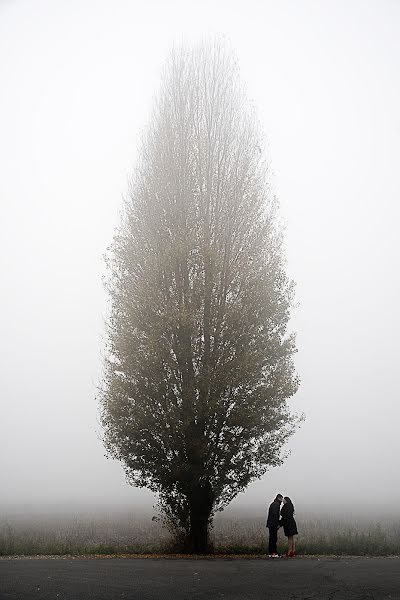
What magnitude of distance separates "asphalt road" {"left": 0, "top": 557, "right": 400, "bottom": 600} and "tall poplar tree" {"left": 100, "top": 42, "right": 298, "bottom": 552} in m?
4.40

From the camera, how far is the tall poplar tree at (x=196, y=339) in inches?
719

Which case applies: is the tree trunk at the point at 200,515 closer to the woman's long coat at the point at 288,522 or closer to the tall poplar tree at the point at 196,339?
the tall poplar tree at the point at 196,339

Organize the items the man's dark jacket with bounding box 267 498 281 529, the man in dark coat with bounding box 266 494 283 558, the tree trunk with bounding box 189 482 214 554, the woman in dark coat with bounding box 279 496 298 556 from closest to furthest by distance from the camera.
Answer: the man in dark coat with bounding box 266 494 283 558, the woman in dark coat with bounding box 279 496 298 556, the man's dark jacket with bounding box 267 498 281 529, the tree trunk with bounding box 189 482 214 554

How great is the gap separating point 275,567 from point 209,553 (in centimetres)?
513

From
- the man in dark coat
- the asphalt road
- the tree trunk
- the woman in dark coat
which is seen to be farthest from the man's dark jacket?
the asphalt road

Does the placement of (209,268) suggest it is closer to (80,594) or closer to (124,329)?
(124,329)

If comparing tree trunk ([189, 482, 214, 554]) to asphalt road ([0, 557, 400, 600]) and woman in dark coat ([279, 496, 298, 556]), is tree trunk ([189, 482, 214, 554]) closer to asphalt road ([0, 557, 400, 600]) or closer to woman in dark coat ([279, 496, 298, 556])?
woman in dark coat ([279, 496, 298, 556])

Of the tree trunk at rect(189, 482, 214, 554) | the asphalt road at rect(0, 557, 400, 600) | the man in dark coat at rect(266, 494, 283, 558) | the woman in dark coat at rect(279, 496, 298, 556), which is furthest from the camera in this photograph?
the tree trunk at rect(189, 482, 214, 554)

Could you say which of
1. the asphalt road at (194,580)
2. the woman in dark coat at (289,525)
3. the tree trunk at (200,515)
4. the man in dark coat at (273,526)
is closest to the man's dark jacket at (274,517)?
the man in dark coat at (273,526)

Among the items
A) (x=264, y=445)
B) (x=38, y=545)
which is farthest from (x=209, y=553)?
(x=38, y=545)

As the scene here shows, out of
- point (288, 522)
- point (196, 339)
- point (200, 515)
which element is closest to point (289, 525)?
point (288, 522)

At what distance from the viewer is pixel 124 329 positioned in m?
19.0

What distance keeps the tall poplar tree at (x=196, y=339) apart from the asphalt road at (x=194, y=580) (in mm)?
4396

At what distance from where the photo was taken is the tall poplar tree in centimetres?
1827
